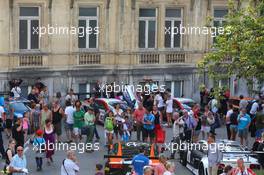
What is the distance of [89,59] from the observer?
36.2m

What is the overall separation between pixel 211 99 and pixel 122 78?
5.17 m

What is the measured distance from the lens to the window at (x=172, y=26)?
1510 inches

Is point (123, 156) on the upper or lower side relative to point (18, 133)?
lower

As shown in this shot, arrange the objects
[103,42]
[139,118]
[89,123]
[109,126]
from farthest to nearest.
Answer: [103,42]
[139,118]
[89,123]
[109,126]

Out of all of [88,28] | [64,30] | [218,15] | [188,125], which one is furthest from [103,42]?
[188,125]

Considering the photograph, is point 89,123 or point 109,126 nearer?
point 109,126

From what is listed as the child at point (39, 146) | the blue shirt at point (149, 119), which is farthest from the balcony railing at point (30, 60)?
the child at point (39, 146)

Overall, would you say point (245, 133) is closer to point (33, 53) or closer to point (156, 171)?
point (156, 171)

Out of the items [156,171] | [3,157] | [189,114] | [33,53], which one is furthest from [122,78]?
[156,171]

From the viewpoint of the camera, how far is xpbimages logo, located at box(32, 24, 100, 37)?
3512 cm

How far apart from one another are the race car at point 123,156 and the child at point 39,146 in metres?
2.27

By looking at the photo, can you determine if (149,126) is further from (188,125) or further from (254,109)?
(254,109)

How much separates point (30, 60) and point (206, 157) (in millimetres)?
13993

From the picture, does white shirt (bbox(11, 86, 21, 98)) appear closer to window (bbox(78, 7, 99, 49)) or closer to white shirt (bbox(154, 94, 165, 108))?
window (bbox(78, 7, 99, 49))
